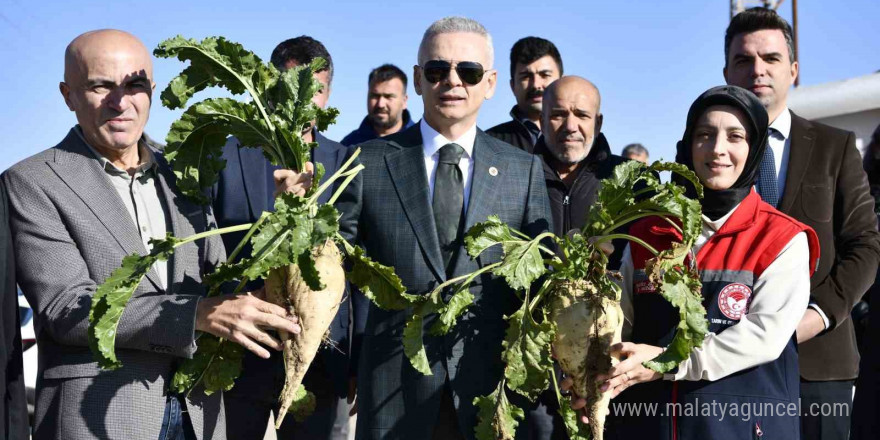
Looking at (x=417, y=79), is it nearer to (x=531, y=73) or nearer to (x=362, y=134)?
(x=531, y=73)

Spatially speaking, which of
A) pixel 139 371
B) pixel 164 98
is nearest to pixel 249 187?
pixel 164 98

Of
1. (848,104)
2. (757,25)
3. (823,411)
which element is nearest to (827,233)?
(823,411)

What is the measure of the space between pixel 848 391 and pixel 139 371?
3.29 metres

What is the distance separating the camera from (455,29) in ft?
12.9

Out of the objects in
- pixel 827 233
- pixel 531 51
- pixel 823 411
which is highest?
pixel 531 51

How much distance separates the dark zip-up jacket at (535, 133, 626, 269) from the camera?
4.60m

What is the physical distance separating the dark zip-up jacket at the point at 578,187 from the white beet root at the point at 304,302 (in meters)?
1.45

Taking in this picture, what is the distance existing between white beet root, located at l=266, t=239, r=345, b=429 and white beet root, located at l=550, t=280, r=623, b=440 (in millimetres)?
860

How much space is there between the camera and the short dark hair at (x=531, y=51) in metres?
6.45

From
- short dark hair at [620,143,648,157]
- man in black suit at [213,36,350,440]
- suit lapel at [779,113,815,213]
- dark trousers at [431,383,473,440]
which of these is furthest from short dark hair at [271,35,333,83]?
short dark hair at [620,143,648,157]

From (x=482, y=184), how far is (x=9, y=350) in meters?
1.95

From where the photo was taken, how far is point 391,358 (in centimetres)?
368

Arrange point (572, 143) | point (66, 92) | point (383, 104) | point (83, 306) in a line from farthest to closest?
1. point (383, 104)
2. point (572, 143)
3. point (66, 92)
4. point (83, 306)

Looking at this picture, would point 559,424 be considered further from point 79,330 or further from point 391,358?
point 79,330
